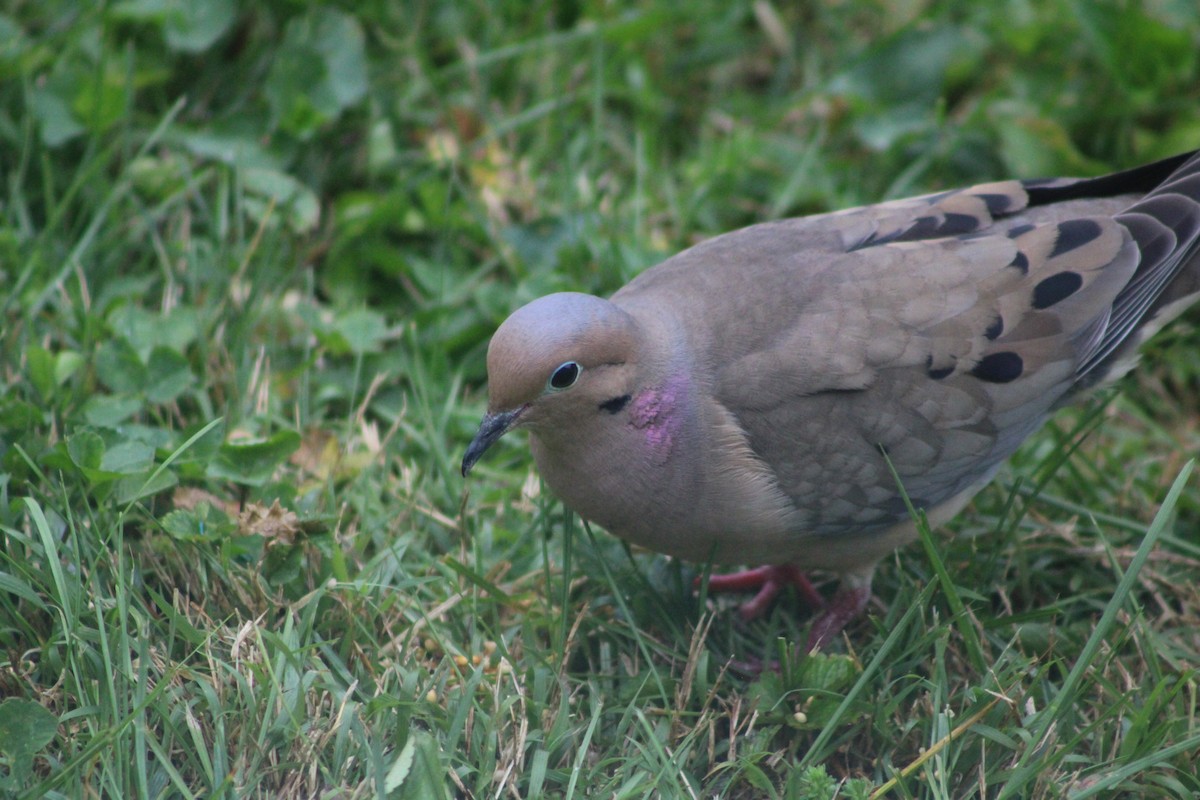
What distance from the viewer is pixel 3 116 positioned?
5008 mm

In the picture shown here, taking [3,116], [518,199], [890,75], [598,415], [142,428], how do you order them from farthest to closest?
1. [890,75]
2. [518,199]
3. [3,116]
4. [142,428]
5. [598,415]

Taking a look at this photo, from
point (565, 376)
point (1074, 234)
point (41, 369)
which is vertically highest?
point (1074, 234)

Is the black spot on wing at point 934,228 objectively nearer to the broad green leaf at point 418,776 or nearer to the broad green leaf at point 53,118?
the broad green leaf at point 418,776

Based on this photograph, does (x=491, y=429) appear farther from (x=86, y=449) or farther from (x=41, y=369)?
(x=41, y=369)

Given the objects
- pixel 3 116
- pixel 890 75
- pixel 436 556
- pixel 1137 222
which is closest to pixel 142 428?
pixel 436 556

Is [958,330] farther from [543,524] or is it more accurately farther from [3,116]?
[3,116]

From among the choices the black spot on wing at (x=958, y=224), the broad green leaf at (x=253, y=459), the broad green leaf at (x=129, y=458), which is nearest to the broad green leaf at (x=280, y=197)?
the broad green leaf at (x=253, y=459)

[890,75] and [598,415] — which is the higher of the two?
[890,75]

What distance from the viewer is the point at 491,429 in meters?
3.49

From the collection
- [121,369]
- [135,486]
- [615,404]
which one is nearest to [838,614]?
[615,404]

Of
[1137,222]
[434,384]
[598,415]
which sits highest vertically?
[1137,222]

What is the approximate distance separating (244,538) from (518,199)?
7.24 ft

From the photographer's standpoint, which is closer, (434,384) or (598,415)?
(598,415)

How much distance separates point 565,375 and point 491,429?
26 centimetres
